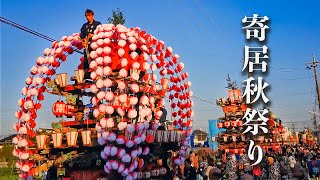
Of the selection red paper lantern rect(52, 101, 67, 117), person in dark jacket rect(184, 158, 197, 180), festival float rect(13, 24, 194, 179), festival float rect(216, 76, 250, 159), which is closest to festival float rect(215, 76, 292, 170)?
festival float rect(216, 76, 250, 159)

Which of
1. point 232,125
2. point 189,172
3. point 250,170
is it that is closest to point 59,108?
point 189,172

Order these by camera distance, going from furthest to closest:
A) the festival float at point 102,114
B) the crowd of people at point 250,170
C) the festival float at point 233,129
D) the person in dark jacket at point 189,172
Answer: the festival float at point 233,129 < the person in dark jacket at point 189,172 < the crowd of people at point 250,170 < the festival float at point 102,114

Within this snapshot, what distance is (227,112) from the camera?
27750 millimetres

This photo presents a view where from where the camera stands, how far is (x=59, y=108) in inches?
459

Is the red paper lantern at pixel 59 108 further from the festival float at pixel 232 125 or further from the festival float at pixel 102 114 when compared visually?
the festival float at pixel 232 125

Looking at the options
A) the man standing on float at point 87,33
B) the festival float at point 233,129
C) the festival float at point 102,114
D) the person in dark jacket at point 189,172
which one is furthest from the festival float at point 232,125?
the man standing on float at point 87,33

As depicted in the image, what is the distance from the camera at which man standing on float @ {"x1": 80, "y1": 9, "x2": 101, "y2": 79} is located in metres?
11.9

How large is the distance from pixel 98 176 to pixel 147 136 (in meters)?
1.94

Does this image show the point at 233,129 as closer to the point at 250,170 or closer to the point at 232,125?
the point at 232,125

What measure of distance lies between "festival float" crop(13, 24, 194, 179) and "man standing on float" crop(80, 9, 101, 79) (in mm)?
255

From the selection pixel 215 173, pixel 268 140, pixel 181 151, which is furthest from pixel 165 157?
pixel 268 140

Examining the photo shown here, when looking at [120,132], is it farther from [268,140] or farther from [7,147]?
[7,147]

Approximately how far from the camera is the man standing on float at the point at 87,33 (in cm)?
1192

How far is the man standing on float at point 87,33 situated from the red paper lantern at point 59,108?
1.17 meters
